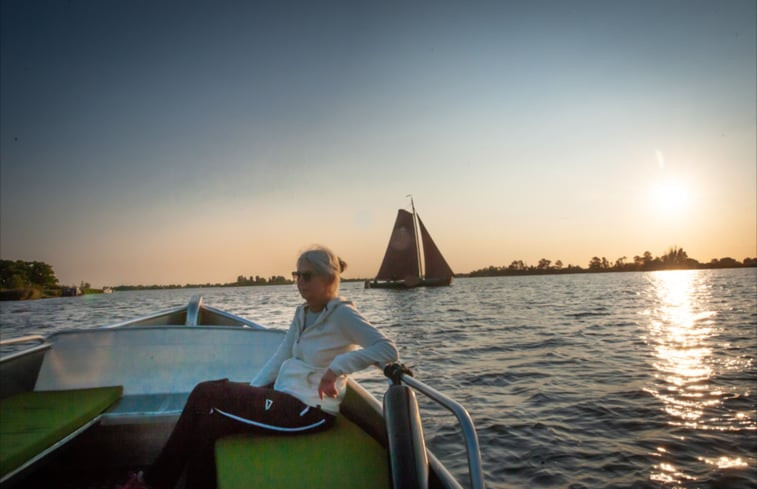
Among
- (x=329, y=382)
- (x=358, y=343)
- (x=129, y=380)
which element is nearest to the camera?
(x=329, y=382)

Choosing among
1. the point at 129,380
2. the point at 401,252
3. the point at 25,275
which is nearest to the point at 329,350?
the point at 129,380

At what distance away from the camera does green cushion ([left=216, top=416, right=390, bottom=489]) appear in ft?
6.63

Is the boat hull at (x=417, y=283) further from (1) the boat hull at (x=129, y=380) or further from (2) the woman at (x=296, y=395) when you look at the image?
(2) the woman at (x=296, y=395)

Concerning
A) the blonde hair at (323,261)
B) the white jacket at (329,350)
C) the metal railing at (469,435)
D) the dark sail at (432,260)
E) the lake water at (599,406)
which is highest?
the dark sail at (432,260)

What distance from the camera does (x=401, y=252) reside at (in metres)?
57.9

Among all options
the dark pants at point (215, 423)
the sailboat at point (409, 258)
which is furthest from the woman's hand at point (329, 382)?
the sailboat at point (409, 258)

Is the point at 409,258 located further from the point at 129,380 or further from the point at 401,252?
the point at 129,380

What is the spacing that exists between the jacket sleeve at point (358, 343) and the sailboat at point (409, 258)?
5524cm

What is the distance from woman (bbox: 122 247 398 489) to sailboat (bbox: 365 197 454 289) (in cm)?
5512

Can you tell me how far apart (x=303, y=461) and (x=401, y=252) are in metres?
55.8

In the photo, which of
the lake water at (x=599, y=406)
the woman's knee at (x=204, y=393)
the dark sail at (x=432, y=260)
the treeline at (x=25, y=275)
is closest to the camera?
the woman's knee at (x=204, y=393)

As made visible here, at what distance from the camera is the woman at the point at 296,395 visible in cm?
236

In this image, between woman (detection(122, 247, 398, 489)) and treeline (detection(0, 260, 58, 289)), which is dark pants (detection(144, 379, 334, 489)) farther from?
treeline (detection(0, 260, 58, 289))

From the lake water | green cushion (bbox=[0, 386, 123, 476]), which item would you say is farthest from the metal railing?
the lake water
